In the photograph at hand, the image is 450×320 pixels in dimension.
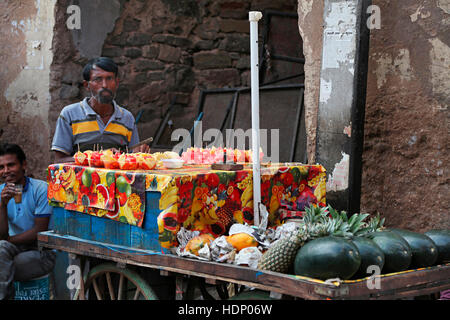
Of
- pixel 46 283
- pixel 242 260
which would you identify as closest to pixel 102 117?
pixel 46 283

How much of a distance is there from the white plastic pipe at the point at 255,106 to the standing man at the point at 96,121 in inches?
63.0

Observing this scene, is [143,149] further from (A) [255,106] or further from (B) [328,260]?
(B) [328,260]

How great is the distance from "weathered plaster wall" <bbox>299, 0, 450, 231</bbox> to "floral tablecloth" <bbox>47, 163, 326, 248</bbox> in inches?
31.2

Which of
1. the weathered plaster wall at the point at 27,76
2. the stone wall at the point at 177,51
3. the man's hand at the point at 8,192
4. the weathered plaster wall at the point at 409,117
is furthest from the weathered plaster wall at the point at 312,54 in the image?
the stone wall at the point at 177,51

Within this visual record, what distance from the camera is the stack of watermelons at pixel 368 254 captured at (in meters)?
2.67

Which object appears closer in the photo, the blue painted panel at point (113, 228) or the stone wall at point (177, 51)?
the blue painted panel at point (113, 228)

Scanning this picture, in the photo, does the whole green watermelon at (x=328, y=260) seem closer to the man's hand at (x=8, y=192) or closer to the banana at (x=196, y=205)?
the banana at (x=196, y=205)

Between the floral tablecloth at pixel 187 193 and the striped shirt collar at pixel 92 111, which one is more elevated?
the striped shirt collar at pixel 92 111

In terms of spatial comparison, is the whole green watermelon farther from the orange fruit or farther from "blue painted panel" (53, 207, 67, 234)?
"blue painted panel" (53, 207, 67, 234)

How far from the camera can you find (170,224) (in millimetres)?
3096

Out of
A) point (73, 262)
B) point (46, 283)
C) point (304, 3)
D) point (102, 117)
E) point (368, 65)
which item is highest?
point (304, 3)

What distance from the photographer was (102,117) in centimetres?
469

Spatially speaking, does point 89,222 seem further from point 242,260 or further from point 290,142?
point 290,142
